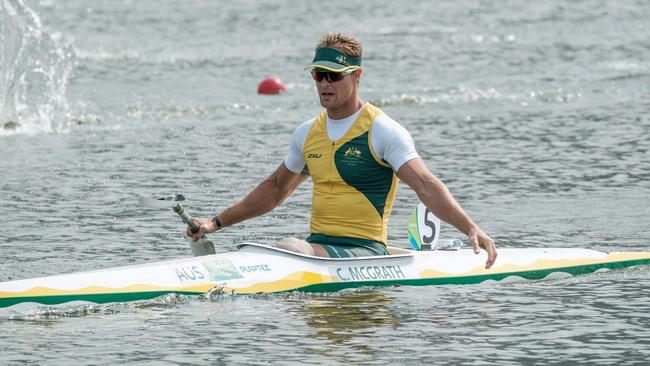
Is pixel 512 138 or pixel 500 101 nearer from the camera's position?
pixel 512 138

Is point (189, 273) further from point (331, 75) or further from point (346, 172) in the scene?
point (331, 75)

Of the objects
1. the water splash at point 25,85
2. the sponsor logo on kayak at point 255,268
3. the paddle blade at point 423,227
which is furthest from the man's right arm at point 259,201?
the water splash at point 25,85

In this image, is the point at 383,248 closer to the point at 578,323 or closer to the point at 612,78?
the point at 578,323

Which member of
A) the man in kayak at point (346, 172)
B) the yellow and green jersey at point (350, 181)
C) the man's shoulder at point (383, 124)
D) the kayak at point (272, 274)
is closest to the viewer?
the kayak at point (272, 274)

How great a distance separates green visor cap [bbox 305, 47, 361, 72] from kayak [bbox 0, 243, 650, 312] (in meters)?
1.46

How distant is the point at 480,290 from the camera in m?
12.1

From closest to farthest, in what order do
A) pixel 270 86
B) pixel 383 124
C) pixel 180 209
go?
pixel 383 124 < pixel 180 209 < pixel 270 86

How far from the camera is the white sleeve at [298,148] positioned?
1155cm

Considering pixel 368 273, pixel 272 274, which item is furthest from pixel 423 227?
pixel 272 274

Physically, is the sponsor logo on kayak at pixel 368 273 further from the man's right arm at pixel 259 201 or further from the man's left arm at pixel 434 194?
the man's left arm at pixel 434 194

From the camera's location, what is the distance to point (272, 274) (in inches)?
452

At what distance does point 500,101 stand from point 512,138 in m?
4.22

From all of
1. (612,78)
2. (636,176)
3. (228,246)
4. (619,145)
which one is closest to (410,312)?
(228,246)

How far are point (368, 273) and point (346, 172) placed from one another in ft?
2.76
